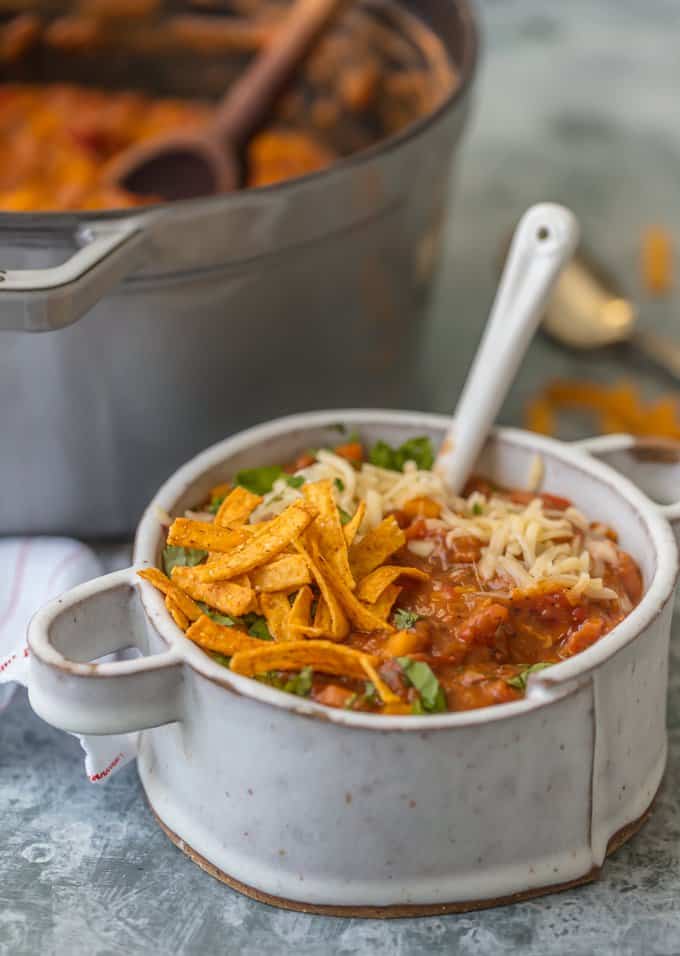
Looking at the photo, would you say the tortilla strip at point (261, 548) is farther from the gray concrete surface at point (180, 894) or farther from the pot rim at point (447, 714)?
Result: the gray concrete surface at point (180, 894)

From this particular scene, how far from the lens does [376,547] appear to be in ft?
4.00

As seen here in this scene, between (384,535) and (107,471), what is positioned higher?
(384,535)

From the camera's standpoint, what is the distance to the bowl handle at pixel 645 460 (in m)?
1.40

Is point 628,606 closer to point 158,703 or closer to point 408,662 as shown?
point 408,662

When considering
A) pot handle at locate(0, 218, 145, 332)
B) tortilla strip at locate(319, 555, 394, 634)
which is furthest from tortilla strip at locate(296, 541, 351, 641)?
pot handle at locate(0, 218, 145, 332)

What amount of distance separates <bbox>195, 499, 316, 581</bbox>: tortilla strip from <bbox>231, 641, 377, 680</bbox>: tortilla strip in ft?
0.29

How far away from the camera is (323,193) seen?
56.9 inches

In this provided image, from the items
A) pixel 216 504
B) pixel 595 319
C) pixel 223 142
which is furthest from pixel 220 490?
pixel 595 319

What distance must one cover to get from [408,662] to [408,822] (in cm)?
13

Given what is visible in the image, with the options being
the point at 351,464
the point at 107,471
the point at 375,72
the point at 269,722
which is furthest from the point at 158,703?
the point at 375,72

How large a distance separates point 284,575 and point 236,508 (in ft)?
0.44

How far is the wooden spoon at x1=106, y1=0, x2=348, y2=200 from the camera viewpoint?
1.82 meters

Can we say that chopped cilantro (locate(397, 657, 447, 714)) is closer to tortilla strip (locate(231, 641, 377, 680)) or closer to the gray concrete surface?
tortilla strip (locate(231, 641, 377, 680))

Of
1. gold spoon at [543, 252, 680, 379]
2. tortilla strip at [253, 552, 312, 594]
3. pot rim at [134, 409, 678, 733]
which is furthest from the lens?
gold spoon at [543, 252, 680, 379]
